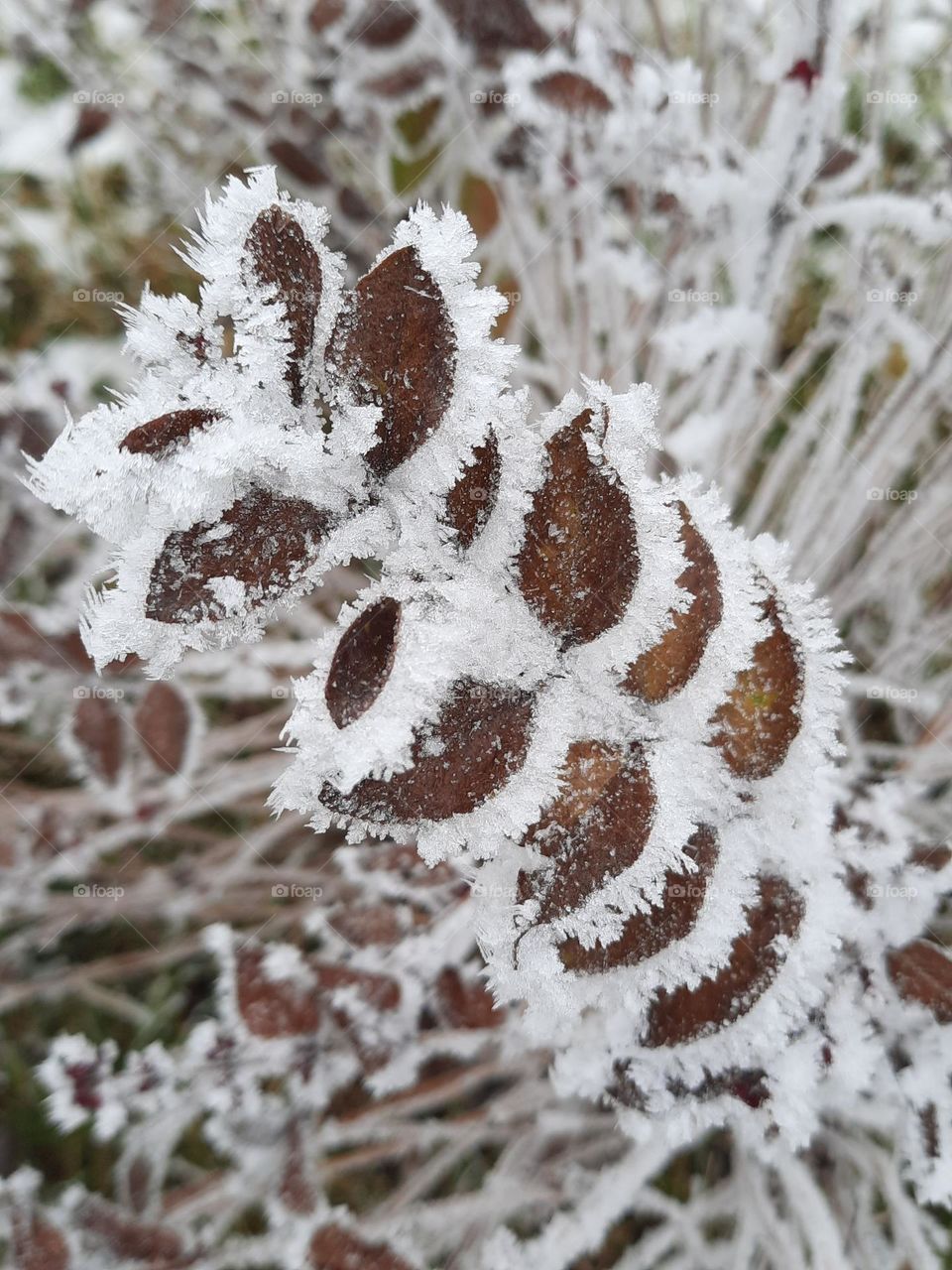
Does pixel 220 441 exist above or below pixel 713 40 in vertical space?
below

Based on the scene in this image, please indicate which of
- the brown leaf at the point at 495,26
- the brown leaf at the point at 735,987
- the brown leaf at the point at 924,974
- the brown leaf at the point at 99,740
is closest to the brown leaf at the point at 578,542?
the brown leaf at the point at 735,987

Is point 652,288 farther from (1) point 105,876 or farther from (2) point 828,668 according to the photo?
(1) point 105,876

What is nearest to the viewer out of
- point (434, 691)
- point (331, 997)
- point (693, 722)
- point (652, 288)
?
point (434, 691)

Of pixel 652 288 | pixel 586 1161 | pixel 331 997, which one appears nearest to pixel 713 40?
pixel 652 288

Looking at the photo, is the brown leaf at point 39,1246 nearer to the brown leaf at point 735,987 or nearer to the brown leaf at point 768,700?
the brown leaf at point 735,987

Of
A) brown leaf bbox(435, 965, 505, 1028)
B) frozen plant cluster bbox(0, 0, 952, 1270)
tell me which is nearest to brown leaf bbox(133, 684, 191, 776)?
frozen plant cluster bbox(0, 0, 952, 1270)

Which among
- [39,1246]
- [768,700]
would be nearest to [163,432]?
[768,700]

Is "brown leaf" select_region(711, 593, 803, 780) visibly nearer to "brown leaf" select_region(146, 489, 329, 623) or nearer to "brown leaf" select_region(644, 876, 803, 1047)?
"brown leaf" select_region(644, 876, 803, 1047)
